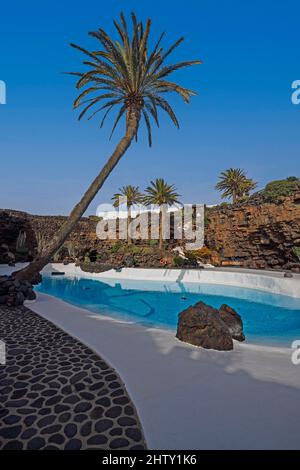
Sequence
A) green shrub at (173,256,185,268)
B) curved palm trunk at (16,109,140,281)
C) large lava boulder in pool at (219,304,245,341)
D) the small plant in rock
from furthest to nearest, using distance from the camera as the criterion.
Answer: the small plant in rock
green shrub at (173,256,185,268)
curved palm trunk at (16,109,140,281)
large lava boulder in pool at (219,304,245,341)

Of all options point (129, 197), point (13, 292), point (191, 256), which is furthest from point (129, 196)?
point (13, 292)

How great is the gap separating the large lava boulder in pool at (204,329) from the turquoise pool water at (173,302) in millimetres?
2391

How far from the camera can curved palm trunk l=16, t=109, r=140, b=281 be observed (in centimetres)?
1023

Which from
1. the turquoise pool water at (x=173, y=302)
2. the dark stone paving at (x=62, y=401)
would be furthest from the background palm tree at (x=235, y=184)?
the dark stone paving at (x=62, y=401)

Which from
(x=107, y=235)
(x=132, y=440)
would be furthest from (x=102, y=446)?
(x=107, y=235)

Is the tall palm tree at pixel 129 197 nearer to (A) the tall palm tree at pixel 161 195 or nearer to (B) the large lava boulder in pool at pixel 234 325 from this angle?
(A) the tall palm tree at pixel 161 195

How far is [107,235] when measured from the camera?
31.6m

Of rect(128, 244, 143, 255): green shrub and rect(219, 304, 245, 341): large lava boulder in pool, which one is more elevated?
rect(128, 244, 143, 255): green shrub

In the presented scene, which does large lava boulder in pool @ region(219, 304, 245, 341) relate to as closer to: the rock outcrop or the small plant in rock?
the rock outcrop

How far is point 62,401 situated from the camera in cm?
339

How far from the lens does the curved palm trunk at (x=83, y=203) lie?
10.2 m

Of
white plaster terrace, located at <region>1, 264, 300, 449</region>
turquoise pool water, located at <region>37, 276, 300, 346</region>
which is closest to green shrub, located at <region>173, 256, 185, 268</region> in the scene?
turquoise pool water, located at <region>37, 276, 300, 346</region>

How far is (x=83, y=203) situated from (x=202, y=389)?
27.9 feet

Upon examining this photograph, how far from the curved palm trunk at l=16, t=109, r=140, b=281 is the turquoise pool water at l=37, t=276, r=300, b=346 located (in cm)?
326
